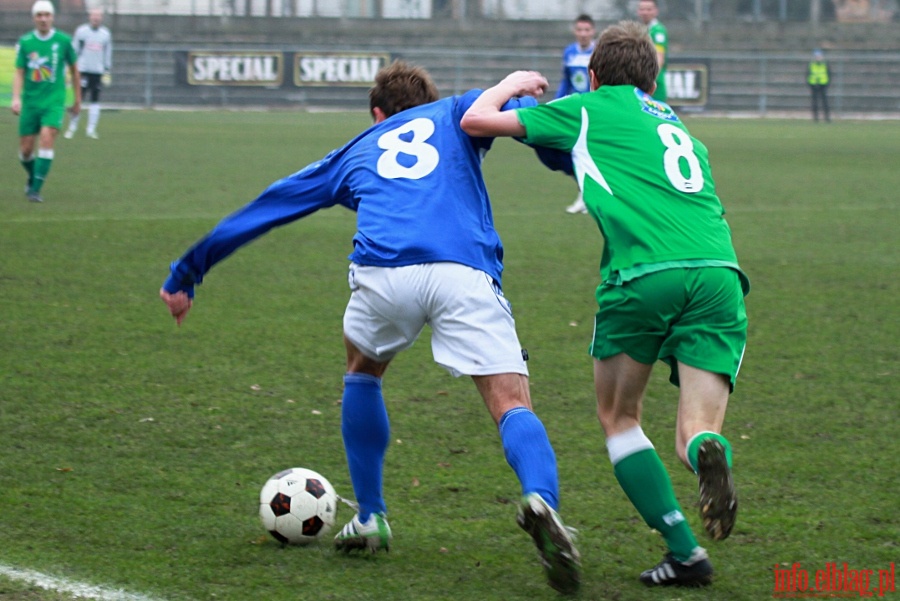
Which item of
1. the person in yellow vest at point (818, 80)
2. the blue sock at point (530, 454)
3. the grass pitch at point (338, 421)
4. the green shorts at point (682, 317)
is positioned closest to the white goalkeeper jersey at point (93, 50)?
the grass pitch at point (338, 421)

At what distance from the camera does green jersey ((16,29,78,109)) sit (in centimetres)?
1331

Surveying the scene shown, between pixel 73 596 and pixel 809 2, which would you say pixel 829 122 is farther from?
pixel 73 596

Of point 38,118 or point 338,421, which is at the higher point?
point 38,118

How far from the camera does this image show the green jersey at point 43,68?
43.7ft

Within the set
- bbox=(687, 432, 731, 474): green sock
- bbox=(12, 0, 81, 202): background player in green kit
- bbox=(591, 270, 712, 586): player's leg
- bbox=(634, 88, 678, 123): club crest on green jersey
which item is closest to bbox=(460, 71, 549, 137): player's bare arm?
bbox=(634, 88, 678, 123): club crest on green jersey

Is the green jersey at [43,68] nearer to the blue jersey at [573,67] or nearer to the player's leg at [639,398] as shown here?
the blue jersey at [573,67]

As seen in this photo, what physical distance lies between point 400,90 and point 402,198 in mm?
461

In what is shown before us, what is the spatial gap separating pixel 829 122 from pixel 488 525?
30603 millimetres

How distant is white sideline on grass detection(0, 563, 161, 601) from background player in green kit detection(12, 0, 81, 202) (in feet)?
33.6

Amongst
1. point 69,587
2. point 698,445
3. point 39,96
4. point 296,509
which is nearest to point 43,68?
point 39,96

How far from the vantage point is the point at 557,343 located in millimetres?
7297

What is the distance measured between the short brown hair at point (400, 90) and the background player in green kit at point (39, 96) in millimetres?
9874

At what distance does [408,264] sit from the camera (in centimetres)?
382

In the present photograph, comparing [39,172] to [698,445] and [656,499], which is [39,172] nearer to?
[656,499]
